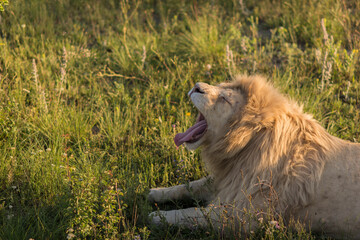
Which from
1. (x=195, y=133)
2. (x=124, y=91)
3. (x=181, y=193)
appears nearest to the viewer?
(x=195, y=133)

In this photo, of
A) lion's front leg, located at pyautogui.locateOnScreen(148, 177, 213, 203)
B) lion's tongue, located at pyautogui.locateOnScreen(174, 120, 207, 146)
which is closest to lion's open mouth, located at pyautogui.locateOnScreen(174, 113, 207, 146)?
lion's tongue, located at pyautogui.locateOnScreen(174, 120, 207, 146)

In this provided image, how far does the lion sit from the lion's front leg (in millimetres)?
239

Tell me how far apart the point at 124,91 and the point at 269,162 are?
2595 millimetres

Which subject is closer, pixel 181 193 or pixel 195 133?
pixel 195 133

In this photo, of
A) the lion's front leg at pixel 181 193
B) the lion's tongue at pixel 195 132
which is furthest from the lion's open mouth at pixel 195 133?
the lion's front leg at pixel 181 193

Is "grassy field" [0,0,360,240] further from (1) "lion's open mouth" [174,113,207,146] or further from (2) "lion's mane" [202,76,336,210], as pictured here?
(1) "lion's open mouth" [174,113,207,146]

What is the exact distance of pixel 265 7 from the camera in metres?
6.91

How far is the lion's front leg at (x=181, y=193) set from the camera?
367 cm

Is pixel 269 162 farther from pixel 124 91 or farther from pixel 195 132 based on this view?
pixel 124 91

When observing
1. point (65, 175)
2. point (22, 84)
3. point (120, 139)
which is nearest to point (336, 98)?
point (120, 139)

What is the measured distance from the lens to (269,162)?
9.91 ft

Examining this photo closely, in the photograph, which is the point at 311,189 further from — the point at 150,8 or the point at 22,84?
the point at 150,8

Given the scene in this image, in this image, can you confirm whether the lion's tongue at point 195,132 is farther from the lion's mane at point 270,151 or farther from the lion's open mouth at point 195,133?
the lion's mane at point 270,151

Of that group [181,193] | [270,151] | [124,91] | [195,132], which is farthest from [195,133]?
[124,91]
